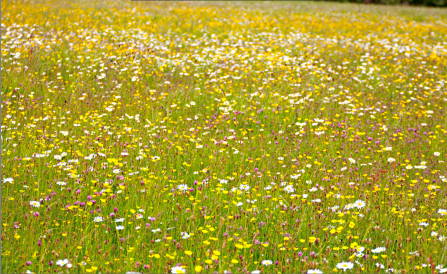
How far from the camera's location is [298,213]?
3.87 metres

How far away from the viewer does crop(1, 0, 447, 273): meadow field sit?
3307mm

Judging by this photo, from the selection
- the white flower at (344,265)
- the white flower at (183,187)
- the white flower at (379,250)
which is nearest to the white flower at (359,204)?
the white flower at (379,250)

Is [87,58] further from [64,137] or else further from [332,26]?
[332,26]

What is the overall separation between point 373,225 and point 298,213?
2.22 feet

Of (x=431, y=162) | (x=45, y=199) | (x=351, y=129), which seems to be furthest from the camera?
(x=351, y=129)

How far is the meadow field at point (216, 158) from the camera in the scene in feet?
10.8

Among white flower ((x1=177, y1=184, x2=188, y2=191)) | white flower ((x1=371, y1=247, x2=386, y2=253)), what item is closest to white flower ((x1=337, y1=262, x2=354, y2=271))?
white flower ((x1=371, y1=247, x2=386, y2=253))

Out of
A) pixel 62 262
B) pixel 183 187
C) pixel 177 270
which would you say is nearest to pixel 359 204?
pixel 183 187

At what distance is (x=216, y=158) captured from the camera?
4.91 metres

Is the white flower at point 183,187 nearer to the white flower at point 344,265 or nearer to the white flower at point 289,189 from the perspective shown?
the white flower at point 289,189

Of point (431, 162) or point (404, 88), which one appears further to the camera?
point (404, 88)

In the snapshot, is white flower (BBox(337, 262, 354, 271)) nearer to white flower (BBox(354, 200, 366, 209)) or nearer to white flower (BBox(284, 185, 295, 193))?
white flower (BBox(354, 200, 366, 209))

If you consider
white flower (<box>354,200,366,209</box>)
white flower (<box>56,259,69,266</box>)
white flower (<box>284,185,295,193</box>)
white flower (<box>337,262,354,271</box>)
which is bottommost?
white flower (<box>56,259,69,266</box>)

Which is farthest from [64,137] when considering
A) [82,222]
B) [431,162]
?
[431,162]
